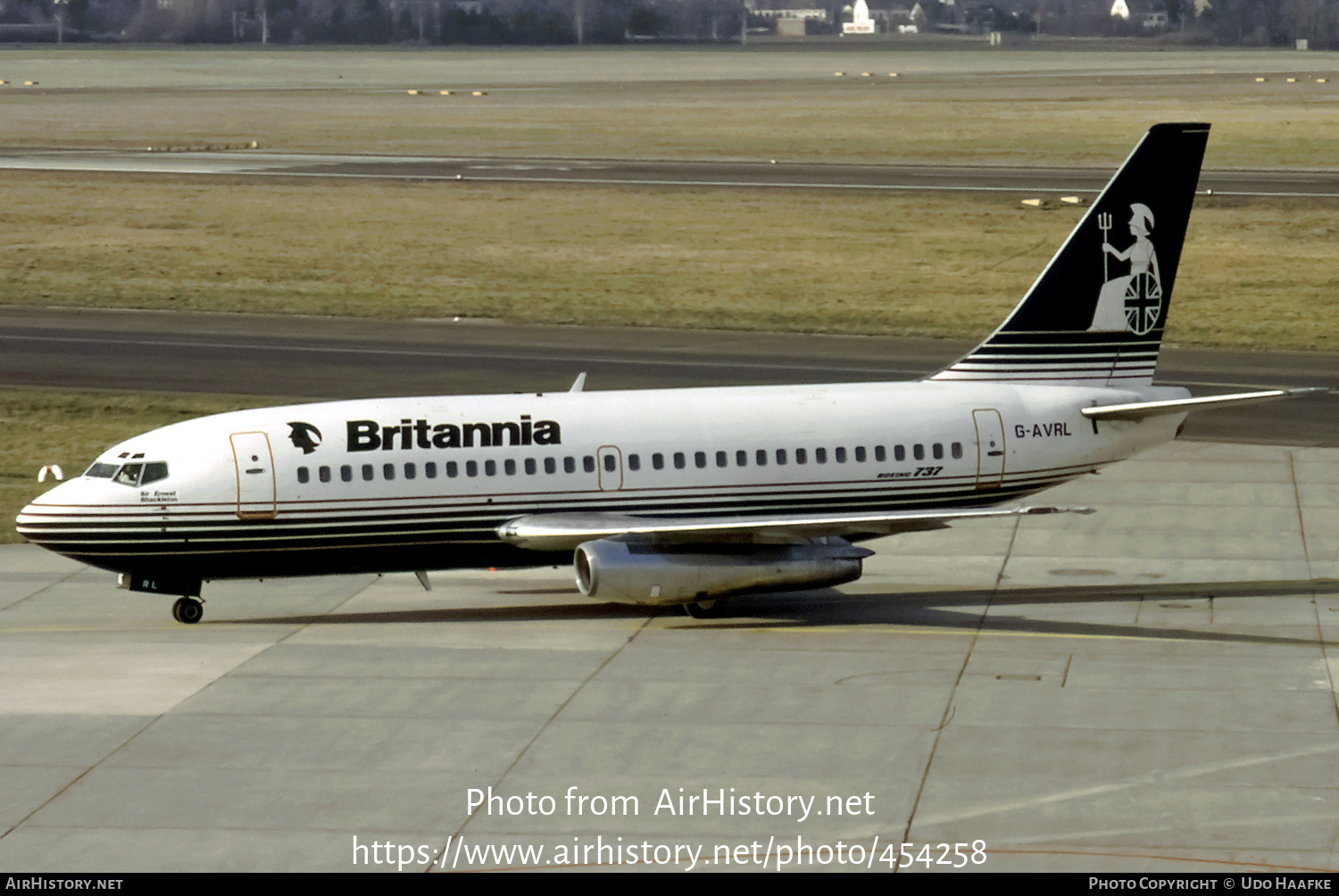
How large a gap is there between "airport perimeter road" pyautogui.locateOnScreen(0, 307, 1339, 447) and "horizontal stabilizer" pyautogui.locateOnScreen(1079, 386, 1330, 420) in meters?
14.9

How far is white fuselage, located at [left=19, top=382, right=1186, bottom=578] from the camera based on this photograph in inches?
1200

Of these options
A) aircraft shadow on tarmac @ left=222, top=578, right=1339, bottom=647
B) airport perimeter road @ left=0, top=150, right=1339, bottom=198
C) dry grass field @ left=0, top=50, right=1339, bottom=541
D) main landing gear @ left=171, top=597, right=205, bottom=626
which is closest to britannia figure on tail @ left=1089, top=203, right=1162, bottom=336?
aircraft shadow on tarmac @ left=222, top=578, right=1339, bottom=647

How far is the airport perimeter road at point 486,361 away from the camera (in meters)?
54.1

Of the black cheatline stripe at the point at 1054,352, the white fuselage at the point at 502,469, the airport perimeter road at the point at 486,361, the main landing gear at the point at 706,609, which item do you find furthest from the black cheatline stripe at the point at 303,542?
the airport perimeter road at the point at 486,361

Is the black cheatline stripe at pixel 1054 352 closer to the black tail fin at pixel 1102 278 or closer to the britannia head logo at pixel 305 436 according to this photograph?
the black tail fin at pixel 1102 278

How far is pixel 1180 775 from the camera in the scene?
887 inches

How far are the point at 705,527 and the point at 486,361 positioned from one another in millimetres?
30126

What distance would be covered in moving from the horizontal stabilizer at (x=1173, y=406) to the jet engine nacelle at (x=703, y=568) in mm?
5785

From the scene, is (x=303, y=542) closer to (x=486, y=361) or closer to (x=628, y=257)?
(x=486, y=361)

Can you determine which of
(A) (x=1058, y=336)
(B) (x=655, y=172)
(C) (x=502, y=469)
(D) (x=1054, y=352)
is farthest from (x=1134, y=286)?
(B) (x=655, y=172)

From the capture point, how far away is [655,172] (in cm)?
10481

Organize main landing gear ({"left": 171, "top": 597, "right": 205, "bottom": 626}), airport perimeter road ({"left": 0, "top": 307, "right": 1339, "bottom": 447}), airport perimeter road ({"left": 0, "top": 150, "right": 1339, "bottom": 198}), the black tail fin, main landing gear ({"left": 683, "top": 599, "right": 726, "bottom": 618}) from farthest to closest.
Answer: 1. airport perimeter road ({"left": 0, "top": 150, "right": 1339, "bottom": 198})
2. airport perimeter road ({"left": 0, "top": 307, "right": 1339, "bottom": 447})
3. the black tail fin
4. main landing gear ({"left": 171, "top": 597, "right": 205, "bottom": 626})
5. main landing gear ({"left": 683, "top": 599, "right": 726, "bottom": 618})

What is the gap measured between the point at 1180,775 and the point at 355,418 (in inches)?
591

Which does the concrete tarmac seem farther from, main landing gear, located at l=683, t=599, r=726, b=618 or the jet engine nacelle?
the jet engine nacelle
